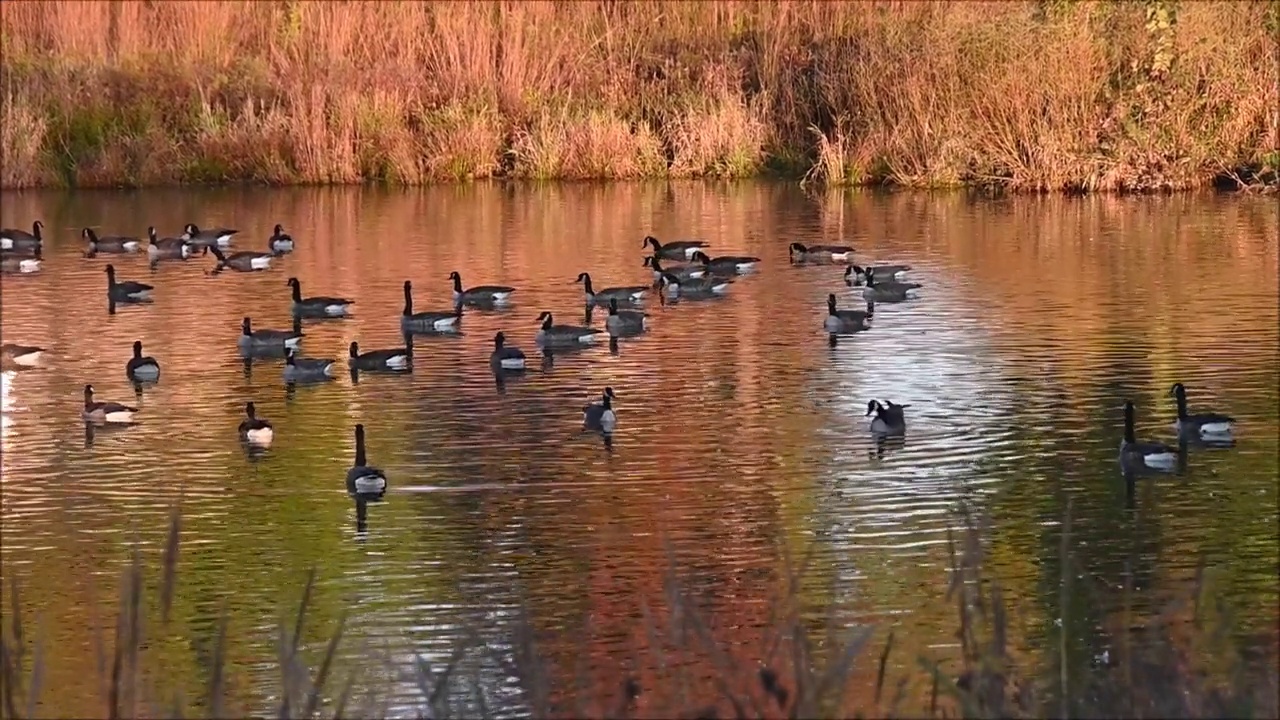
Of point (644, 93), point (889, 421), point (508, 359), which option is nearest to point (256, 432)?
point (508, 359)

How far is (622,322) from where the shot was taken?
691 inches

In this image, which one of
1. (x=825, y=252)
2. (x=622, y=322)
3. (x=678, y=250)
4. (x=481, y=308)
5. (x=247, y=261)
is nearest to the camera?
(x=622, y=322)

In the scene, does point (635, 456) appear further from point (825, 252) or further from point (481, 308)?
point (825, 252)

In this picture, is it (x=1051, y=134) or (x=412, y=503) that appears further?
(x=1051, y=134)

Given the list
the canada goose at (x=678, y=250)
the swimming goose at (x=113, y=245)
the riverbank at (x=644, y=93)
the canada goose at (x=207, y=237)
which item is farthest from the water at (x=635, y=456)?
the riverbank at (x=644, y=93)

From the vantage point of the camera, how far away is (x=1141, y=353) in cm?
1577

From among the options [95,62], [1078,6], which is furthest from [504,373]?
[95,62]

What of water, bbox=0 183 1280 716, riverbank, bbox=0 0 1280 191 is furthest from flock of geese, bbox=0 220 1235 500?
riverbank, bbox=0 0 1280 191

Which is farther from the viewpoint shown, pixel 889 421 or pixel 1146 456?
pixel 889 421

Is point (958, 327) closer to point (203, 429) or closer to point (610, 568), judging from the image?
point (203, 429)

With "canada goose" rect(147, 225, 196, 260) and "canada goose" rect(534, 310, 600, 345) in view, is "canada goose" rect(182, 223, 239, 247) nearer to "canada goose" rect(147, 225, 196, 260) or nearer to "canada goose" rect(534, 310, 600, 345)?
"canada goose" rect(147, 225, 196, 260)

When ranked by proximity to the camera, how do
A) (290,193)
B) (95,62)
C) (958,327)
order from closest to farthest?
1. (958,327)
2. (290,193)
3. (95,62)

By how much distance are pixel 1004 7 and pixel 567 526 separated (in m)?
20.5

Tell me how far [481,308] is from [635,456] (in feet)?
22.3
